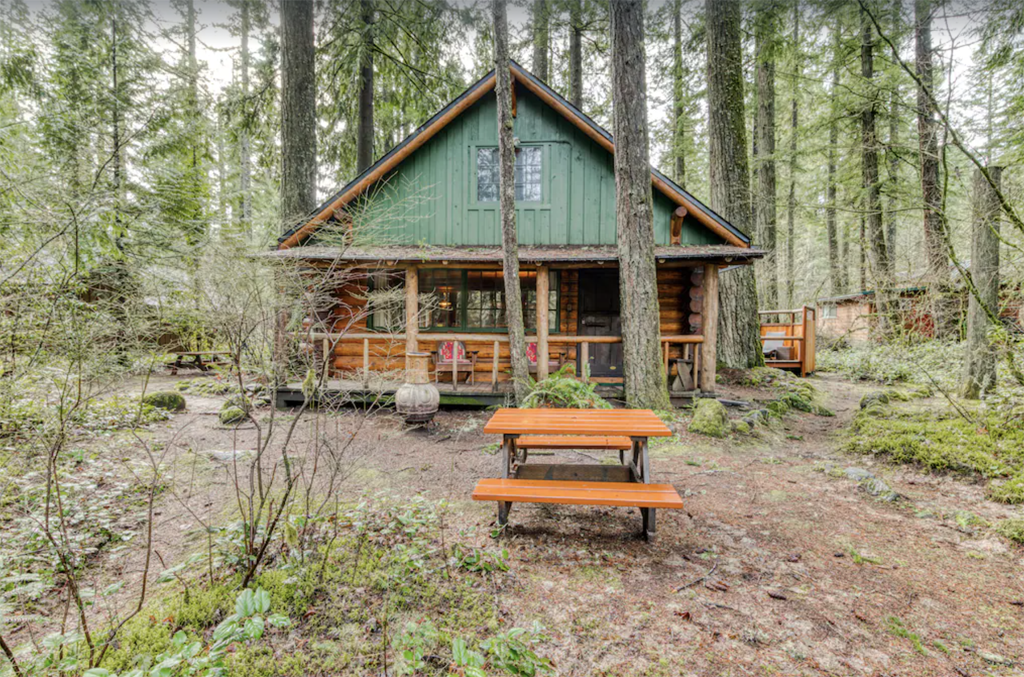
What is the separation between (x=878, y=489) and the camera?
407 centimetres

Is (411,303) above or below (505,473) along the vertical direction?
above

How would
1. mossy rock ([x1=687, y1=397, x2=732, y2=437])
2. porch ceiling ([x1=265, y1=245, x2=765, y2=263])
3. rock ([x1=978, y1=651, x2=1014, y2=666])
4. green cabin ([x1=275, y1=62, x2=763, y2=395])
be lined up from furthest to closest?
green cabin ([x1=275, y1=62, x2=763, y2=395]) → porch ceiling ([x1=265, y1=245, x2=765, y2=263]) → mossy rock ([x1=687, y1=397, x2=732, y2=437]) → rock ([x1=978, y1=651, x2=1014, y2=666])

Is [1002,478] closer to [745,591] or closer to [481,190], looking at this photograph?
[745,591]

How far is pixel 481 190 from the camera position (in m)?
9.21

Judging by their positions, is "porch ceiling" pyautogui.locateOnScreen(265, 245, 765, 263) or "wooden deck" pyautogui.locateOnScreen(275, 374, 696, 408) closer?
"porch ceiling" pyautogui.locateOnScreen(265, 245, 765, 263)

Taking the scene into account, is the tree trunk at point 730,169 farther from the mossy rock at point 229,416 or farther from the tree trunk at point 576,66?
the mossy rock at point 229,416

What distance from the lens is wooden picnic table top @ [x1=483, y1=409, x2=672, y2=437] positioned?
326 cm

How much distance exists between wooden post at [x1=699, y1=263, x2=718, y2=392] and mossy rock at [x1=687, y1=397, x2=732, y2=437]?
1.52 metres

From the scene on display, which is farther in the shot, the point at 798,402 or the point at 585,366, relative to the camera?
the point at 798,402

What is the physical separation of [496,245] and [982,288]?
746cm

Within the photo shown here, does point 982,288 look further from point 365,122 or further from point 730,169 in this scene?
point 365,122

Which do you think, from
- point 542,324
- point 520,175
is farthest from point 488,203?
point 542,324

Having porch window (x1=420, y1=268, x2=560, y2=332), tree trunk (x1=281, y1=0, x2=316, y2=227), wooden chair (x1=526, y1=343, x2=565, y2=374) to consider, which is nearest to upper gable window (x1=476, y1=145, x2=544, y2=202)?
porch window (x1=420, y1=268, x2=560, y2=332)

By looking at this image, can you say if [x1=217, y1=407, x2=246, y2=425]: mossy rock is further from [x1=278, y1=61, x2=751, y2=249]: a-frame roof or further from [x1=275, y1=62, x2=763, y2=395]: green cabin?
[x1=278, y1=61, x2=751, y2=249]: a-frame roof
